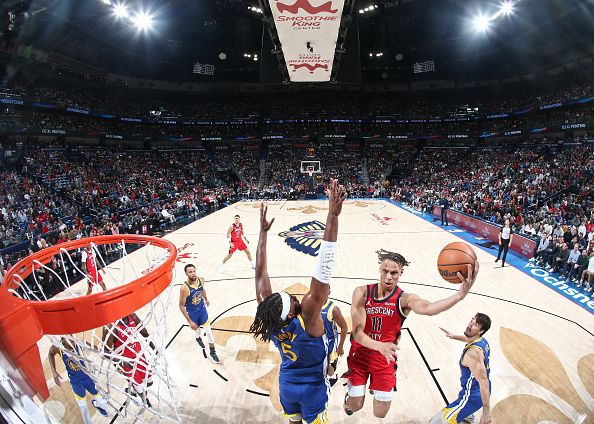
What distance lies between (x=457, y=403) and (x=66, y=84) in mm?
36275

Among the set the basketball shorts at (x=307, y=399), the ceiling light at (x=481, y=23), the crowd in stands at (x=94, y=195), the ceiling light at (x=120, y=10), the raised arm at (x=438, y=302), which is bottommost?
the crowd in stands at (x=94, y=195)

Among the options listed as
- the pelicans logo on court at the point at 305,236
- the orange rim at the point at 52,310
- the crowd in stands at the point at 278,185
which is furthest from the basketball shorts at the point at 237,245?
the crowd in stands at the point at 278,185

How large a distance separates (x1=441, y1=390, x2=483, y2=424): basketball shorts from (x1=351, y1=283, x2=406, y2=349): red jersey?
39.2 inches

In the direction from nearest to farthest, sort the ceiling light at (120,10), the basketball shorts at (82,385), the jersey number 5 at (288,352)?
the jersey number 5 at (288,352) → the basketball shorts at (82,385) → the ceiling light at (120,10)

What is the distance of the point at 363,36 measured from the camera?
30.5 metres


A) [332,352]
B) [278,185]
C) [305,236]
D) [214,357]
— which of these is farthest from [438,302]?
[278,185]

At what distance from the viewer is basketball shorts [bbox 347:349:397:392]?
3.65 metres

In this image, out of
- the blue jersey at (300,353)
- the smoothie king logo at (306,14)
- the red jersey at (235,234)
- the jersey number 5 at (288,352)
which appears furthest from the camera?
the red jersey at (235,234)

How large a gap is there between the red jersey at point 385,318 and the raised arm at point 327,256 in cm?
145

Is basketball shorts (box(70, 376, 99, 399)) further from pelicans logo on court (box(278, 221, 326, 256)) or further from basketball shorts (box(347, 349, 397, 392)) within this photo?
pelicans logo on court (box(278, 221, 326, 256))

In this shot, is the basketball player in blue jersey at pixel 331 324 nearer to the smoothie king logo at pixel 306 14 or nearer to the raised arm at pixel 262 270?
the raised arm at pixel 262 270

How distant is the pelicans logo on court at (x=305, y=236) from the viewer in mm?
12211

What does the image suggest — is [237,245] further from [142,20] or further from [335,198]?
[142,20]

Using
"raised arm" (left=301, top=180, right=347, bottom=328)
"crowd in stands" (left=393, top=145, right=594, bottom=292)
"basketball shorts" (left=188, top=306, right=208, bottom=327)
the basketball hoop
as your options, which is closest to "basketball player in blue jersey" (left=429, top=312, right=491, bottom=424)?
"raised arm" (left=301, top=180, right=347, bottom=328)
